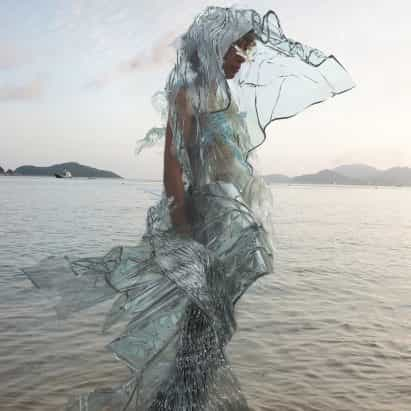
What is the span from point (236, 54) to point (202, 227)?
0.85m

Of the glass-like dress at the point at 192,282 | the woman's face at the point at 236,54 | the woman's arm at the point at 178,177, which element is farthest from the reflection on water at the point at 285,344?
→ the woman's face at the point at 236,54

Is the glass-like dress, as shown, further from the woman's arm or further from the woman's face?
the woman's face

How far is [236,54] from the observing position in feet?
7.88

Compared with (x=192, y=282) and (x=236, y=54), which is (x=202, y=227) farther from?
(x=236, y=54)

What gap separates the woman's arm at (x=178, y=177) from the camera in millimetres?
2312

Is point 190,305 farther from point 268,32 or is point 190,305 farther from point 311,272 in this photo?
point 311,272

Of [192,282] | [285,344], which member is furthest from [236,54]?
[285,344]

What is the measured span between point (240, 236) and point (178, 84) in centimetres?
77

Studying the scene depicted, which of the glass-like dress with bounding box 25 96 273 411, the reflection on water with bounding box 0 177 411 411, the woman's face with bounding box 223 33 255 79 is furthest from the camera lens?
the reflection on water with bounding box 0 177 411 411

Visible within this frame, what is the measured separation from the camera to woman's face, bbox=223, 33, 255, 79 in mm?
2379

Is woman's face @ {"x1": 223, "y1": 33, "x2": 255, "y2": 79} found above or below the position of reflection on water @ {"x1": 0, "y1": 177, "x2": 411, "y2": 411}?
above

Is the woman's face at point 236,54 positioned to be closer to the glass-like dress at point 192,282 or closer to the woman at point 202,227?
the woman at point 202,227

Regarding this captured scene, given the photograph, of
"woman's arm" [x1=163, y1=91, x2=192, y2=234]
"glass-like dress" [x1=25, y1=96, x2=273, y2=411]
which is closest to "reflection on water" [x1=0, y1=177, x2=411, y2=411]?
"woman's arm" [x1=163, y1=91, x2=192, y2=234]

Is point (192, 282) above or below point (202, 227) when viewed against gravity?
below
